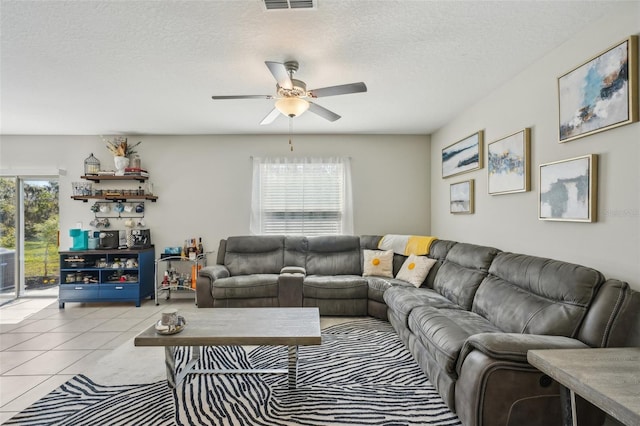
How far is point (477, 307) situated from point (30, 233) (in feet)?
20.6

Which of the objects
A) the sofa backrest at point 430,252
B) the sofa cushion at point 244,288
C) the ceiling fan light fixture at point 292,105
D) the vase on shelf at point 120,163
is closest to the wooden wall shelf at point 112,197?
the vase on shelf at point 120,163

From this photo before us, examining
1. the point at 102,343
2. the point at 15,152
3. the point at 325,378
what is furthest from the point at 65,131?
the point at 325,378

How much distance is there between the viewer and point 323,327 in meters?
3.47

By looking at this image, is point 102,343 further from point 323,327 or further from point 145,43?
point 145,43

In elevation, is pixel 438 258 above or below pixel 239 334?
above

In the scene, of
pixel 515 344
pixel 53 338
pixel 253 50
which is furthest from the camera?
pixel 53 338

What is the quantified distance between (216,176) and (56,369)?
2993mm

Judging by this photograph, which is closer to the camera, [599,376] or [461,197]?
[599,376]

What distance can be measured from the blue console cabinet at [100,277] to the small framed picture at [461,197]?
4334mm

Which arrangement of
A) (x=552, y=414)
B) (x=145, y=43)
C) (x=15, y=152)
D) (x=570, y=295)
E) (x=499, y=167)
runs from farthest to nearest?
(x=15, y=152) → (x=499, y=167) → (x=145, y=43) → (x=570, y=295) → (x=552, y=414)

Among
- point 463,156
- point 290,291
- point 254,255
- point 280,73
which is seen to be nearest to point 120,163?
point 254,255

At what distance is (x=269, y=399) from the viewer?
7.04 ft

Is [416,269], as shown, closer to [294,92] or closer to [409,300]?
[409,300]

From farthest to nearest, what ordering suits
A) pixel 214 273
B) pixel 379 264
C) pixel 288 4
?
1. pixel 379 264
2. pixel 214 273
3. pixel 288 4
